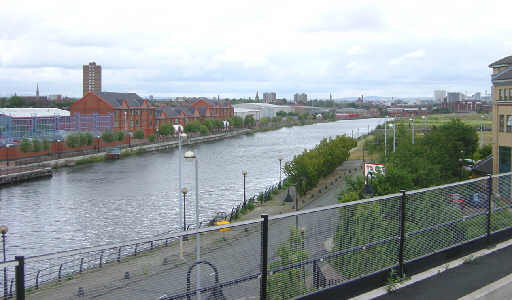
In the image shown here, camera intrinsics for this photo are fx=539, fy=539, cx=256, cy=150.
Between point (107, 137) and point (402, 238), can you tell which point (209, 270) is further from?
point (107, 137)

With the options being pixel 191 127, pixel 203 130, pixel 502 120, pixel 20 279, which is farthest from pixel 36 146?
pixel 20 279

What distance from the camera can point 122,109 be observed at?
48656mm

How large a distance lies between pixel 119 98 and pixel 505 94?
3869 cm

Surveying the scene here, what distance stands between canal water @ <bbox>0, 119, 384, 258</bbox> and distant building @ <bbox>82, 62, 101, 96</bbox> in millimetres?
87338

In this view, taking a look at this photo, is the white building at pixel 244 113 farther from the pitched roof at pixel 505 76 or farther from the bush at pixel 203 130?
the pitched roof at pixel 505 76

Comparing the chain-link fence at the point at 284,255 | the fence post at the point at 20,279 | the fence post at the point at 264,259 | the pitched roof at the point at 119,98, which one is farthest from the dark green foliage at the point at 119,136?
the fence post at the point at 20,279

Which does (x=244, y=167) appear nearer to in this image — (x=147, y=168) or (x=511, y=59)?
(x=147, y=168)

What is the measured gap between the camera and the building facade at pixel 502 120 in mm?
16625

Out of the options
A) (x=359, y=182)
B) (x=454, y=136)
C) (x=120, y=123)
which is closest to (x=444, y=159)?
(x=454, y=136)

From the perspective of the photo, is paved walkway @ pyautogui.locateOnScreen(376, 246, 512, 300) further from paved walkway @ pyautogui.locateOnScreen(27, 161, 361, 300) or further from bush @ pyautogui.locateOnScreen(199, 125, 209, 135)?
bush @ pyautogui.locateOnScreen(199, 125, 209, 135)

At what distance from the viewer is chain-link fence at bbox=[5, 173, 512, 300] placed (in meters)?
2.92

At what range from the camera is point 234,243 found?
3270 mm

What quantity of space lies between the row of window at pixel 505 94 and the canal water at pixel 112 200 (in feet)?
31.5

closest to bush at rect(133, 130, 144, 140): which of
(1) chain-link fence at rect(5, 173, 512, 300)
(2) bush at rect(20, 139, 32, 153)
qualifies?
(2) bush at rect(20, 139, 32, 153)
